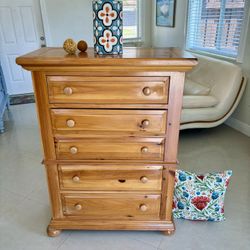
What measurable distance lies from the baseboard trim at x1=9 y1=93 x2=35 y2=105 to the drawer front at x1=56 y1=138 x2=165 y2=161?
3.39 m

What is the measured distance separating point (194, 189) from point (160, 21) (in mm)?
4082

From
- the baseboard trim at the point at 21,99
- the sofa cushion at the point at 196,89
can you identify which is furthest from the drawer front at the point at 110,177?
the baseboard trim at the point at 21,99

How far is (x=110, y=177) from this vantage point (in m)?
1.46

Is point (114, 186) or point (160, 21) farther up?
point (160, 21)

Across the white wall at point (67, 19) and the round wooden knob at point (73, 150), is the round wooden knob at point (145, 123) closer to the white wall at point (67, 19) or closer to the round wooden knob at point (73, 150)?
the round wooden knob at point (73, 150)

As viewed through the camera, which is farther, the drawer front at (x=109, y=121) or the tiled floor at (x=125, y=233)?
the tiled floor at (x=125, y=233)

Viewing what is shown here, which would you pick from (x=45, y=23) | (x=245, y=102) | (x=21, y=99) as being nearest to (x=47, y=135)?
(x=245, y=102)

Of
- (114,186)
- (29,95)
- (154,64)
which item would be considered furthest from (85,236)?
(29,95)

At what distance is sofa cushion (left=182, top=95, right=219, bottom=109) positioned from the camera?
9.09 ft

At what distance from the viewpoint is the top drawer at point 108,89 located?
1.23 metres

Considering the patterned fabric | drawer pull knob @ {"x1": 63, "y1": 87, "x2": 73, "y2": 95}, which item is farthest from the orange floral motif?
drawer pull knob @ {"x1": 63, "y1": 87, "x2": 73, "y2": 95}

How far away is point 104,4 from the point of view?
4.00 ft

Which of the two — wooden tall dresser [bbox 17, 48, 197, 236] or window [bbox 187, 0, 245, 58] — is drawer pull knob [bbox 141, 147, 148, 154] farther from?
window [bbox 187, 0, 245, 58]

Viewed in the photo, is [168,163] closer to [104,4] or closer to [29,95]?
[104,4]
